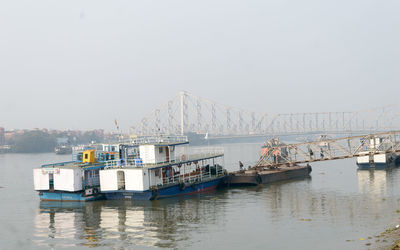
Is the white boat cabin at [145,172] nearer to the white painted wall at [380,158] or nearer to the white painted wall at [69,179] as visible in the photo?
the white painted wall at [69,179]

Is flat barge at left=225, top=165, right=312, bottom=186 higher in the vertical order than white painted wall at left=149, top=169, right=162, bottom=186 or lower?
lower

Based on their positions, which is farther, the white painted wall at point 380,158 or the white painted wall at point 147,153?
the white painted wall at point 380,158

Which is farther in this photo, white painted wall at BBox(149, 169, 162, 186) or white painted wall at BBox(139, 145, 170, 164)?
white painted wall at BBox(139, 145, 170, 164)

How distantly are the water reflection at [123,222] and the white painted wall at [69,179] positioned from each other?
153 centimetres

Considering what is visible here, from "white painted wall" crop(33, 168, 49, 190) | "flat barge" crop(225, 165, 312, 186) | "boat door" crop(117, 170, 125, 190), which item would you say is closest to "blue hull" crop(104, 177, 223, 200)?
"boat door" crop(117, 170, 125, 190)

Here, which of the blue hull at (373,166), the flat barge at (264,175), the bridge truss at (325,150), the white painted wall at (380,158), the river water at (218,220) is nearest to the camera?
the river water at (218,220)

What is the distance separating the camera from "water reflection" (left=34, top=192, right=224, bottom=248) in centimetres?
2766

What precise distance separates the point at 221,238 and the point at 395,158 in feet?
172

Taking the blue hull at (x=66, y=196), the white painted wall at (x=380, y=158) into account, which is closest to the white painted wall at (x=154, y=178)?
the blue hull at (x=66, y=196)

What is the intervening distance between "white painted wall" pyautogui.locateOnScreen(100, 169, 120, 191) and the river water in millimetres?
1396

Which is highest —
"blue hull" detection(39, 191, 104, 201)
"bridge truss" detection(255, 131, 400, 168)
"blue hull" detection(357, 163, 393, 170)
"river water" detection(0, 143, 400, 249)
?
"bridge truss" detection(255, 131, 400, 168)

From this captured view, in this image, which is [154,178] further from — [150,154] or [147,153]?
[147,153]

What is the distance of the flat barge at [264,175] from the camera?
49.3 metres

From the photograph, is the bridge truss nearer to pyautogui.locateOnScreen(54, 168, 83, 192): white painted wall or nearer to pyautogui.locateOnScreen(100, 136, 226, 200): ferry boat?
pyautogui.locateOnScreen(100, 136, 226, 200): ferry boat
